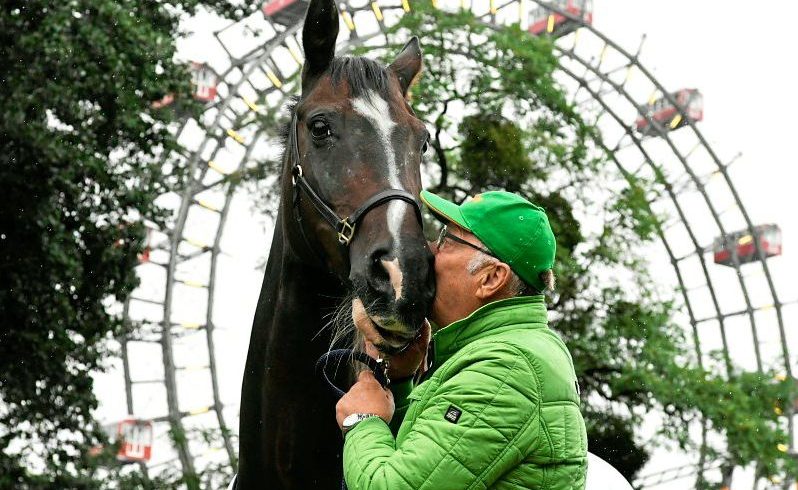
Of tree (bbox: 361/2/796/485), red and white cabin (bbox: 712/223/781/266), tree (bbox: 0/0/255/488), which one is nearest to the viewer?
tree (bbox: 0/0/255/488)

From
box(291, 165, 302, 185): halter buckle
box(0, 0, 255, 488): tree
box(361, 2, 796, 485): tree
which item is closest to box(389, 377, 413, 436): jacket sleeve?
box(291, 165, 302, 185): halter buckle

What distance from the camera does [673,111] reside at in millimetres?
27719

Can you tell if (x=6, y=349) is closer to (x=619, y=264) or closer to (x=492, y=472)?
(x=619, y=264)

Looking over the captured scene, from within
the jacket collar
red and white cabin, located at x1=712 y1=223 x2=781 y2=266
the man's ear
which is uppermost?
red and white cabin, located at x1=712 y1=223 x2=781 y2=266

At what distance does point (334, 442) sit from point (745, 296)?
27243mm

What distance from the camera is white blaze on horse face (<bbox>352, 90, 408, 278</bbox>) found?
332 centimetres

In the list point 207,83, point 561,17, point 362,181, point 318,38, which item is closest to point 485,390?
point 362,181

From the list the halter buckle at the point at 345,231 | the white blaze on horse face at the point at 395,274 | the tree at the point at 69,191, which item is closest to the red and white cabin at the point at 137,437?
the tree at the point at 69,191

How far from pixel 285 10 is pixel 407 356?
2279 centimetres

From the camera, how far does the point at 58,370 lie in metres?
12.6

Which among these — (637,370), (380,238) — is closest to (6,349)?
(637,370)

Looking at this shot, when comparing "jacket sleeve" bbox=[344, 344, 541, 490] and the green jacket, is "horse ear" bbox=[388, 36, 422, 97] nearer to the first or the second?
the green jacket

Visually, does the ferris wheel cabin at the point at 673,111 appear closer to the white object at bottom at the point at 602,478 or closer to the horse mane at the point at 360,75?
the white object at bottom at the point at 602,478

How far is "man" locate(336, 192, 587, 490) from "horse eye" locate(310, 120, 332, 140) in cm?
94
